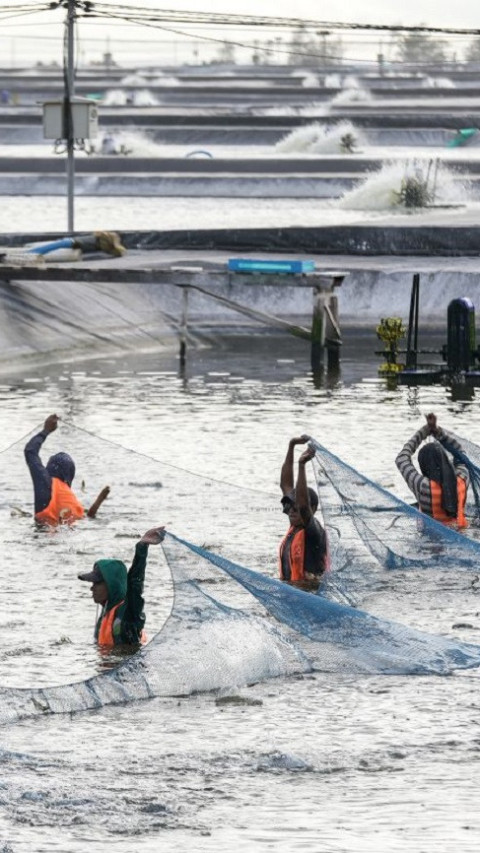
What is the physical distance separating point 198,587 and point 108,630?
1.37 meters

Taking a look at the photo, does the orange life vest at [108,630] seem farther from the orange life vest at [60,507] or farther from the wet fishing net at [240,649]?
the orange life vest at [60,507]

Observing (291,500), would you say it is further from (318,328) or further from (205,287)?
(205,287)

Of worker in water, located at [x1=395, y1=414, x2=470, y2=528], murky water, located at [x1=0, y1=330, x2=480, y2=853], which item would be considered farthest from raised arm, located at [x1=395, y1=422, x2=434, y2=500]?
murky water, located at [x1=0, y1=330, x2=480, y2=853]

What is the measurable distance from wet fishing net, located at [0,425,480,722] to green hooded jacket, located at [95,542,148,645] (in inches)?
9.4

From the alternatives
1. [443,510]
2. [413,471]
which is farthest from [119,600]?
[443,510]

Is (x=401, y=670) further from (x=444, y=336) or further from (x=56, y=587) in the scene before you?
(x=444, y=336)

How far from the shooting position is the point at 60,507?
19.0 meters

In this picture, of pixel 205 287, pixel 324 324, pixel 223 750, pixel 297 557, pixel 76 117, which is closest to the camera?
pixel 223 750

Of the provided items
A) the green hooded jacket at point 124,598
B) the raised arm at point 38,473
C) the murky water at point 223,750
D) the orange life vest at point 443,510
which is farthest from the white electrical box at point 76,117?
the green hooded jacket at point 124,598

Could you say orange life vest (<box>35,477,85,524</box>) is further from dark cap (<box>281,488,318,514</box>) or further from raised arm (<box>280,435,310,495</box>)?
dark cap (<box>281,488,318,514</box>)

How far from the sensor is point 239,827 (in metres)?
11.0

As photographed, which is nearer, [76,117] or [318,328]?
[318,328]

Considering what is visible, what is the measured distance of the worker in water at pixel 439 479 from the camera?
18.5 meters

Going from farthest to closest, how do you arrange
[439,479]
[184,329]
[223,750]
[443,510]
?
[184,329]
[443,510]
[439,479]
[223,750]
